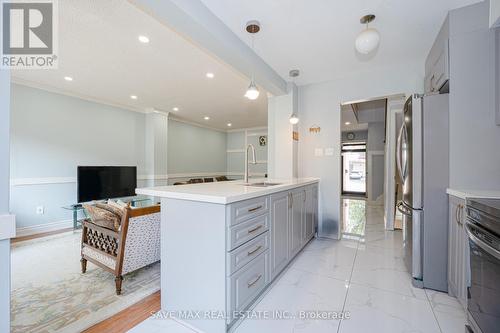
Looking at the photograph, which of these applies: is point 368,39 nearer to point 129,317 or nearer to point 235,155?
point 129,317

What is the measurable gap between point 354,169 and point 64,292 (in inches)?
359

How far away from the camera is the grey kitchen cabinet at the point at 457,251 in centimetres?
162

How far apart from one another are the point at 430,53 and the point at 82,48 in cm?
418

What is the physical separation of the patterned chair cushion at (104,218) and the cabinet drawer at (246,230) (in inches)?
49.4

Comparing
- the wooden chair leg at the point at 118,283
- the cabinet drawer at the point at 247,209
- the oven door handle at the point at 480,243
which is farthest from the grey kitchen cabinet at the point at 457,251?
the wooden chair leg at the point at 118,283

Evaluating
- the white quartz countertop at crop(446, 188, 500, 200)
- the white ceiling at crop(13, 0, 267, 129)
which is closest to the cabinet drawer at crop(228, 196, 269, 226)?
the white quartz countertop at crop(446, 188, 500, 200)

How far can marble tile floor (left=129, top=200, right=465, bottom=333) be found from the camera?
5.19ft

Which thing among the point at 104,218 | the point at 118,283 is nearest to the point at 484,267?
the point at 118,283

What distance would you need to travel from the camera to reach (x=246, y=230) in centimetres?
163

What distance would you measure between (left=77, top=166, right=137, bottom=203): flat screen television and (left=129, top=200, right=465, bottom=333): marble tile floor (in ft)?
11.6

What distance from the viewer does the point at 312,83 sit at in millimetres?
3707

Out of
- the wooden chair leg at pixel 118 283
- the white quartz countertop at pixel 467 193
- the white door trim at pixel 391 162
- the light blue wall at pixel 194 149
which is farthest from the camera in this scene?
the light blue wall at pixel 194 149

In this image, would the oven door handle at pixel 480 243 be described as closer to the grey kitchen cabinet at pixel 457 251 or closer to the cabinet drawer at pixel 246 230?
the grey kitchen cabinet at pixel 457 251

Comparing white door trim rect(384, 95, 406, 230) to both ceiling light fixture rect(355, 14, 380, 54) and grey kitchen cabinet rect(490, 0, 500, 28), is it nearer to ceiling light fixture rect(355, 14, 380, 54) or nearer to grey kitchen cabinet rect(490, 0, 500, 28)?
grey kitchen cabinet rect(490, 0, 500, 28)
